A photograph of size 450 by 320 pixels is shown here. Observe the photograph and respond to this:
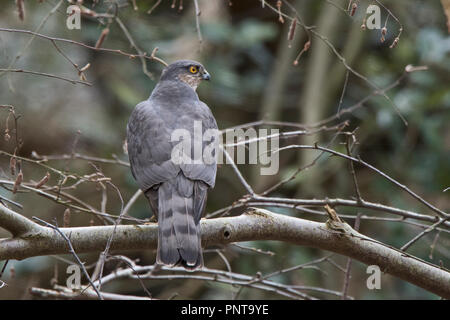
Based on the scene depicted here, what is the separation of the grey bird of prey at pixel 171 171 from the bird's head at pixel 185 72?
19cm

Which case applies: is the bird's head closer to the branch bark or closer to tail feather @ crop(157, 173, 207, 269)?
tail feather @ crop(157, 173, 207, 269)

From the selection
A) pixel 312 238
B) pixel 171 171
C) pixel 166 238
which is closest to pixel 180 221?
pixel 166 238

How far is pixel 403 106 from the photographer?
6207 mm

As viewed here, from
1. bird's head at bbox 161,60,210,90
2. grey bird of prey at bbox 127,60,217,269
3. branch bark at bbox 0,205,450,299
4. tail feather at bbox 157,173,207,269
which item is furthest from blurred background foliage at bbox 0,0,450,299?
branch bark at bbox 0,205,450,299

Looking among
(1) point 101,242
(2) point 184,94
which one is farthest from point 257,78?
(1) point 101,242

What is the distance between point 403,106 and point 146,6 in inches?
113

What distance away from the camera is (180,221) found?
10.8ft

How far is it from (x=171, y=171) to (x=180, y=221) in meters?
0.38

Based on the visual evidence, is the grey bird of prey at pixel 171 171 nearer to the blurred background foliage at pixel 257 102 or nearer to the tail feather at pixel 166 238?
the tail feather at pixel 166 238

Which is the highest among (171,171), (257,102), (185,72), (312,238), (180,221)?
(257,102)

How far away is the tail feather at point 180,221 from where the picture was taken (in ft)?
10.5

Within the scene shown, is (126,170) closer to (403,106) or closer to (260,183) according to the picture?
(260,183)

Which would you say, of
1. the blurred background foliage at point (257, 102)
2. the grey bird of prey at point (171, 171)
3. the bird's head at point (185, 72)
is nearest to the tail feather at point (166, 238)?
the grey bird of prey at point (171, 171)

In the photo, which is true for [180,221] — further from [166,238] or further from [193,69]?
[193,69]
